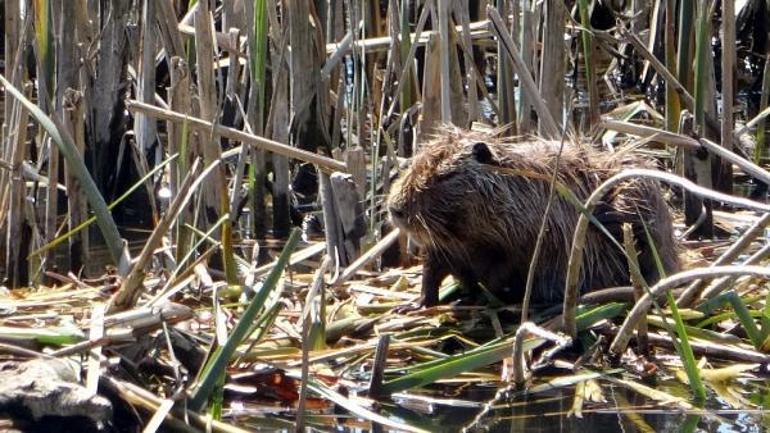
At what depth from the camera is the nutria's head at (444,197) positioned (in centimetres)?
443

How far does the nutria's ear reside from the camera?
14.5 ft

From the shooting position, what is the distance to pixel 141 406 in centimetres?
340

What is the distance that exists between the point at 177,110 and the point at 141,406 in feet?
6.95

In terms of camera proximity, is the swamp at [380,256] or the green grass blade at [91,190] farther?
the green grass blade at [91,190]

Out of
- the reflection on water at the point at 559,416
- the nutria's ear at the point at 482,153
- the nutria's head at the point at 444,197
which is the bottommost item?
the reflection on water at the point at 559,416

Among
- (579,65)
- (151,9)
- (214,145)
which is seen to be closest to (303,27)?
(151,9)

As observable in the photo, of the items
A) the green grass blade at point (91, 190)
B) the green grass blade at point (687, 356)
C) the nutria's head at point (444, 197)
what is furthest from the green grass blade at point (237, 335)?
the nutria's head at point (444, 197)

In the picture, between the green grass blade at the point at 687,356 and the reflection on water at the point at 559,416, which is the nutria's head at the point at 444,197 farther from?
the green grass blade at the point at 687,356

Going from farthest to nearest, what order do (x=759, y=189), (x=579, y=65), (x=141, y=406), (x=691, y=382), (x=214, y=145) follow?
(x=579, y=65), (x=759, y=189), (x=214, y=145), (x=691, y=382), (x=141, y=406)

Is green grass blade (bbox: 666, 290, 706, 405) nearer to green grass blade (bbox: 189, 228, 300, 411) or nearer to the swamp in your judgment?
the swamp

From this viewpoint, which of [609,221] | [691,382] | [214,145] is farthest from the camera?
[214,145]

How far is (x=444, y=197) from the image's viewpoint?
4.45 m

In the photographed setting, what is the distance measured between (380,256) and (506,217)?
106 centimetres

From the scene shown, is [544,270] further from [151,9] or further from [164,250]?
[151,9]
